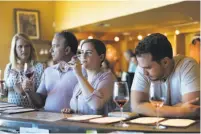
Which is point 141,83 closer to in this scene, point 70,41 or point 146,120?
point 146,120

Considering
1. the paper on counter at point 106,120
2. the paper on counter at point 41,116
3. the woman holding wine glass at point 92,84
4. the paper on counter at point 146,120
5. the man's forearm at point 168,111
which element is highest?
the woman holding wine glass at point 92,84

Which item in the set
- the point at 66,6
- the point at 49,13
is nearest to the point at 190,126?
the point at 66,6

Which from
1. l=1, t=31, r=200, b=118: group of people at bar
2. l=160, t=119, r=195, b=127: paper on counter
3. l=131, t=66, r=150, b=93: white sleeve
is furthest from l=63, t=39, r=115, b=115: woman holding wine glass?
l=160, t=119, r=195, b=127: paper on counter

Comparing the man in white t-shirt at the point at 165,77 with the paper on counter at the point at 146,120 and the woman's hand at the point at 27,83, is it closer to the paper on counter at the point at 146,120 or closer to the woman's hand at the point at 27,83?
the paper on counter at the point at 146,120

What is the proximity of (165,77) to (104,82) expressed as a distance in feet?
1.28

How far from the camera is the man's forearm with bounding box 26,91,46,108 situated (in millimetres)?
2560

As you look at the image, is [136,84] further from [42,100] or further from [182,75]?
[42,100]

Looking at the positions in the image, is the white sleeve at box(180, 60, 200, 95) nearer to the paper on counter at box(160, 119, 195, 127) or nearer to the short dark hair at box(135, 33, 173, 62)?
the short dark hair at box(135, 33, 173, 62)

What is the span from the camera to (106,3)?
6336mm

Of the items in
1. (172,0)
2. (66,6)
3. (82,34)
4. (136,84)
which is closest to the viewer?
(136,84)

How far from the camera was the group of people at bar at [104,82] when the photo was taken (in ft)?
6.40

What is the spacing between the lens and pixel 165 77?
6.76 feet

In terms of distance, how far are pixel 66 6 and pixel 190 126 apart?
6462 millimetres

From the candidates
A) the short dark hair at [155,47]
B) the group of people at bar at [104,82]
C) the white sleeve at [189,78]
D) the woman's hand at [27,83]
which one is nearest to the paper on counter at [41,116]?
the group of people at bar at [104,82]
